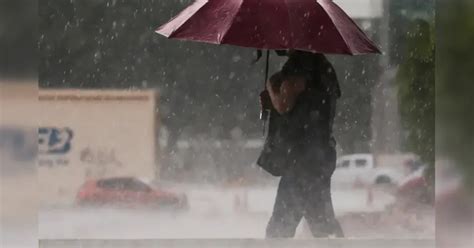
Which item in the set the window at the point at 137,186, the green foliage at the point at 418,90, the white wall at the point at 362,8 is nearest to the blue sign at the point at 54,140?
the window at the point at 137,186

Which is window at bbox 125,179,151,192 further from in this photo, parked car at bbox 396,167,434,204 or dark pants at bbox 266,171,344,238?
parked car at bbox 396,167,434,204

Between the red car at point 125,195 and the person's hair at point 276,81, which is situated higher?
the person's hair at point 276,81

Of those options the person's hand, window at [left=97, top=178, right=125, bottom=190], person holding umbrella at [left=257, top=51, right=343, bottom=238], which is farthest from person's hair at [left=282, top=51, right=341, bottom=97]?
window at [left=97, top=178, right=125, bottom=190]

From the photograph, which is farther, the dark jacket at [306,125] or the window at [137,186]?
the window at [137,186]

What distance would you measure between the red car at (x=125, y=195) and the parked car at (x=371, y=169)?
0.80 m

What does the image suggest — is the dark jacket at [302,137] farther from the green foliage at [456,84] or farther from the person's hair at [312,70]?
the green foliage at [456,84]

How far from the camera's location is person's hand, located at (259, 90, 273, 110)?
5047 mm

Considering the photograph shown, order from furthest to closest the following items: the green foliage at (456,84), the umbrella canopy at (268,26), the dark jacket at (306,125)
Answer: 1. the dark jacket at (306,125)
2. the umbrella canopy at (268,26)
3. the green foliage at (456,84)

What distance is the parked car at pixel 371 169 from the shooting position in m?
5.36

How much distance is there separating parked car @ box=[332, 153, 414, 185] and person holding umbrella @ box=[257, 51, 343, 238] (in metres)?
0.17

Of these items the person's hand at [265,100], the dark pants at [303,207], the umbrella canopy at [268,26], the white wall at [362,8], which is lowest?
the dark pants at [303,207]

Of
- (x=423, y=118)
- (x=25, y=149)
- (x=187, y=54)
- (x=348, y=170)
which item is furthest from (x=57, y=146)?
(x=423, y=118)

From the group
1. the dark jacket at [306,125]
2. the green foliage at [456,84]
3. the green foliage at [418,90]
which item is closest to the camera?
the green foliage at [456,84]

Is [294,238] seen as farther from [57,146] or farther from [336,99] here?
[57,146]
